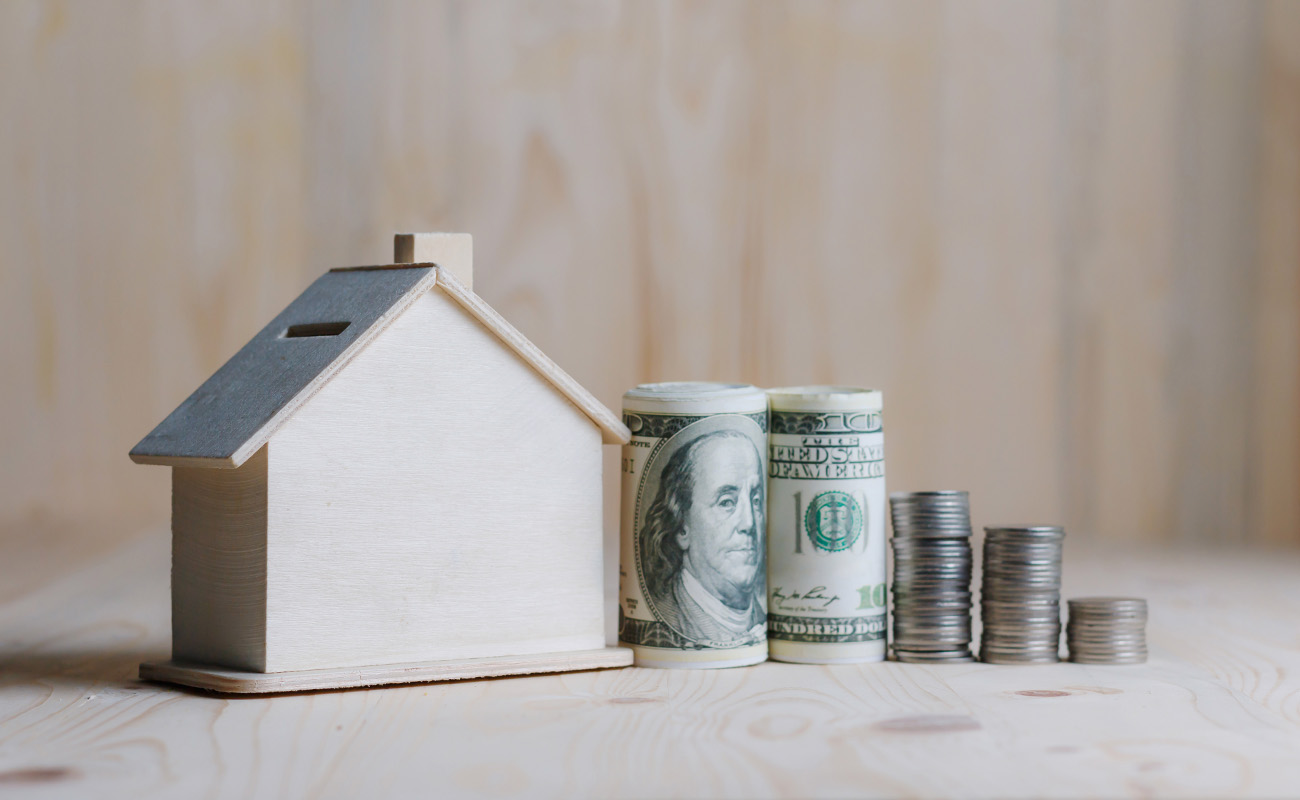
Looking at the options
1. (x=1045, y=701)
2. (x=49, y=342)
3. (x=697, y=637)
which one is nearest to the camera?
(x=1045, y=701)

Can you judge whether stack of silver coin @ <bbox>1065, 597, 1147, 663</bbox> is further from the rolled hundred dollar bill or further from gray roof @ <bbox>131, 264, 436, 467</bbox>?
gray roof @ <bbox>131, 264, 436, 467</bbox>

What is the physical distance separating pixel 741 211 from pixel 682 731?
1470 mm

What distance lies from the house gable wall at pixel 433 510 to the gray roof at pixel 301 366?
2 centimetres

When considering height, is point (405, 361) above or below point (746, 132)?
below

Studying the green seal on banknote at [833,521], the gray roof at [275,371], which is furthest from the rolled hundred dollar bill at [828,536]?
the gray roof at [275,371]

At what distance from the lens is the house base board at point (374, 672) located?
1156 mm

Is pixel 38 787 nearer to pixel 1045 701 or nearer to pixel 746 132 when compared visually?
pixel 1045 701

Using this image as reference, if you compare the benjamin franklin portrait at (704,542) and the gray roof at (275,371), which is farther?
the benjamin franklin portrait at (704,542)

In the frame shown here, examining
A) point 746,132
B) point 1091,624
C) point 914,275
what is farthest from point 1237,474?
point 1091,624

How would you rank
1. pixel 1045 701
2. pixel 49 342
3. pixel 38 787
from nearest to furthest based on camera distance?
pixel 38 787
pixel 1045 701
pixel 49 342

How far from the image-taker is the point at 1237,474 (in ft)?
8.02

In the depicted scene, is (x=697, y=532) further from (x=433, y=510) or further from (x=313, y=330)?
(x=313, y=330)

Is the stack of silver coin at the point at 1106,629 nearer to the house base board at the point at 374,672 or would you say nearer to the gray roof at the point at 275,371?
the house base board at the point at 374,672

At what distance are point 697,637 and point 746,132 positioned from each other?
130 cm
